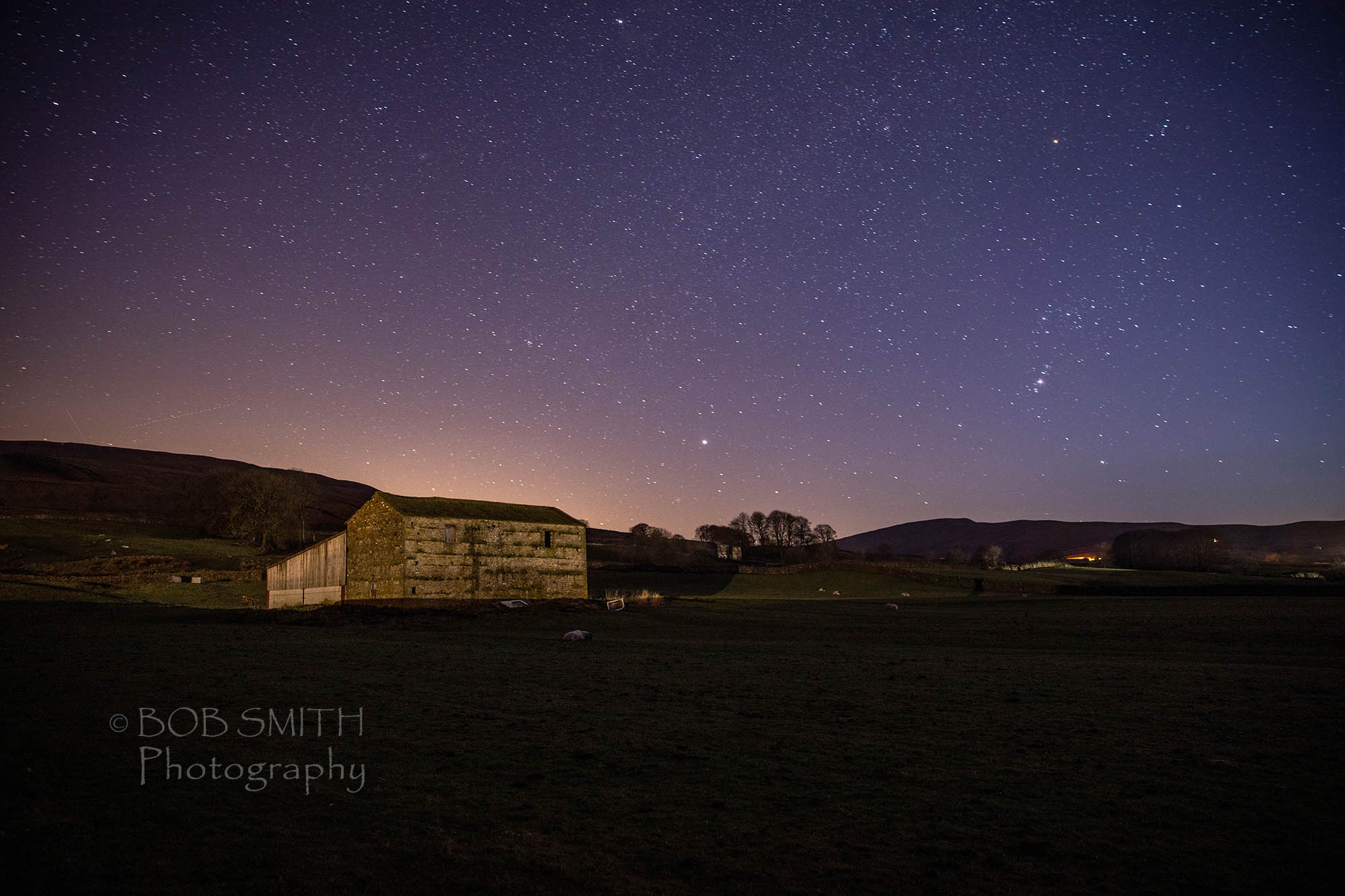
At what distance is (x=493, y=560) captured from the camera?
4347 cm

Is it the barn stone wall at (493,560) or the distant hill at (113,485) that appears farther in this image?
the distant hill at (113,485)

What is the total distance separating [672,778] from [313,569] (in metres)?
44.4

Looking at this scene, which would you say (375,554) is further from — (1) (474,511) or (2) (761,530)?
(2) (761,530)

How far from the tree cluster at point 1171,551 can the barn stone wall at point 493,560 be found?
105 metres

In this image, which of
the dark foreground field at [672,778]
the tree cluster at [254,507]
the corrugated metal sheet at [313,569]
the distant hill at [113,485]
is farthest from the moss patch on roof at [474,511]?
the distant hill at [113,485]

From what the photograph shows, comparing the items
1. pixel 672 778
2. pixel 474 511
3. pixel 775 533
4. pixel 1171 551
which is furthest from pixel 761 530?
pixel 672 778

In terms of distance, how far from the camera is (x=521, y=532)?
149 feet

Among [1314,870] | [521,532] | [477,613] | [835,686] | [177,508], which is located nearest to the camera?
[1314,870]

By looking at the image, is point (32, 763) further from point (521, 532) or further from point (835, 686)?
point (521, 532)

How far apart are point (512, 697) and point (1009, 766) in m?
7.51

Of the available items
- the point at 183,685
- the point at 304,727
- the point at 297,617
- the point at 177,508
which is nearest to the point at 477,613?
the point at 297,617

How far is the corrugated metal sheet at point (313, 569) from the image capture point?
43.3m

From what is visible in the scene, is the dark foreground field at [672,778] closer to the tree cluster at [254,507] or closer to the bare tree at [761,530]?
the tree cluster at [254,507]

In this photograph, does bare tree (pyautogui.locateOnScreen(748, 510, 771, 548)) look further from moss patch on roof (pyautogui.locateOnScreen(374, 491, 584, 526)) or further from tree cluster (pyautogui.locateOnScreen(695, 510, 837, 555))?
moss patch on roof (pyautogui.locateOnScreen(374, 491, 584, 526))
